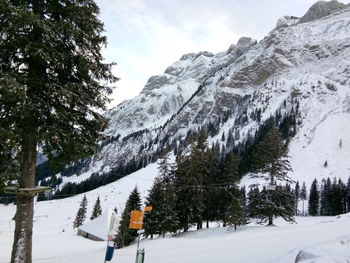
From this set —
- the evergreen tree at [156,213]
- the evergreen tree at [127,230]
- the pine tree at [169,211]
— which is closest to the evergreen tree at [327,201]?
the evergreen tree at [156,213]

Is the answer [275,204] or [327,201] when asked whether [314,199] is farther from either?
[275,204]

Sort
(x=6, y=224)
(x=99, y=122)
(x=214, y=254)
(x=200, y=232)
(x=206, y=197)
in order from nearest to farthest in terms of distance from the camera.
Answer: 1. (x=99, y=122)
2. (x=214, y=254)
3. (x=200, y=232)
4. (x=206, y=197)
5. (x=6, y=224)

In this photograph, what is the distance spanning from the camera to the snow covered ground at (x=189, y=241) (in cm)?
1373

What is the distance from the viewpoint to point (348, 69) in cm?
17225

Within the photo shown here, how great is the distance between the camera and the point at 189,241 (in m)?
26.8

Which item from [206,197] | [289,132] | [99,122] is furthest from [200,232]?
[289,132]

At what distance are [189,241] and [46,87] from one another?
20.3 meters

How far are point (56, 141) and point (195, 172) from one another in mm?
29071

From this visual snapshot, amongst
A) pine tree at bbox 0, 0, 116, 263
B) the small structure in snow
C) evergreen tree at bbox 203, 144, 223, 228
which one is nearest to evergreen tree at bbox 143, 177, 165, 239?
evergreen tree at bbox 203, 144, 223, 228

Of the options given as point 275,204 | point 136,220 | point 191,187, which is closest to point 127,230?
point 191,187

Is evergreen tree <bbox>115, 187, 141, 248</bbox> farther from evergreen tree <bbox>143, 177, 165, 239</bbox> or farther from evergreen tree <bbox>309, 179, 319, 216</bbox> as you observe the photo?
evergreen tree <bbox>309, 179, 319, 216</bbox>

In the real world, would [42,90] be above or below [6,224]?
above

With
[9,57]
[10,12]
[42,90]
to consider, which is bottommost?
[42,90]

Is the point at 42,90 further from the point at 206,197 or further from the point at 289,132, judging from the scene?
the point at 289,132
